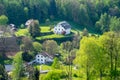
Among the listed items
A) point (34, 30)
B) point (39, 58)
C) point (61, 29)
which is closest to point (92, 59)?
point (39, 58)

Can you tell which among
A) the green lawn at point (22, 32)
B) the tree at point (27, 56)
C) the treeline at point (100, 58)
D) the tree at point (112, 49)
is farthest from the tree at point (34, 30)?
the tree at point (112, 49)

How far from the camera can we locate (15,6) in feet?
314

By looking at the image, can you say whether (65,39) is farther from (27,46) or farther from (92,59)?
(92,59)

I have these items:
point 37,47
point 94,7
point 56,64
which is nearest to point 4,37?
point 37,47

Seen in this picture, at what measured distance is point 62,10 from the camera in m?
104

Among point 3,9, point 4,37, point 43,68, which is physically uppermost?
point 3,9

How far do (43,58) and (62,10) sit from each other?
119 feet

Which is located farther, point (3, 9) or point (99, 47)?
point (3, 9)

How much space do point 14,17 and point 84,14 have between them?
63.0 ft

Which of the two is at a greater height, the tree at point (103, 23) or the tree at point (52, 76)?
the tree at point (103, 23)

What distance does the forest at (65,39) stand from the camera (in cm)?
4584

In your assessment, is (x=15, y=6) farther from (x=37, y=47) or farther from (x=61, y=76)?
(x=61, y=76)

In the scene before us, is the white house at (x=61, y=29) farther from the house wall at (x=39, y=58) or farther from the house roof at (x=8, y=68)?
the house roof at (x=8, y=68)

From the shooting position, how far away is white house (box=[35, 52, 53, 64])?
69.5m
